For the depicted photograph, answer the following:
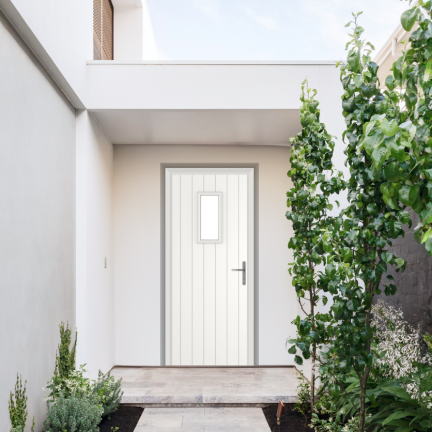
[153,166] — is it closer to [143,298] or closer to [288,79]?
[143,298]

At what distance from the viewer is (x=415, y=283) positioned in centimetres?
301

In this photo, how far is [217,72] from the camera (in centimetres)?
319

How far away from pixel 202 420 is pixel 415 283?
1.77 meters

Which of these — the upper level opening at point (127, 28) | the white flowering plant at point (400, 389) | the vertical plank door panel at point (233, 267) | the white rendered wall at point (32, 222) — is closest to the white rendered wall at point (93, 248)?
the white rendered wall at point (32, 222)

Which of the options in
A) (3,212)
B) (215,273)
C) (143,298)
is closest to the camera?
(3,212)

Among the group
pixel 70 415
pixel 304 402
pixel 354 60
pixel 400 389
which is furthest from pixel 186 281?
pixel 354 60

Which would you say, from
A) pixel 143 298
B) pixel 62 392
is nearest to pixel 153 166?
pixel 143 298

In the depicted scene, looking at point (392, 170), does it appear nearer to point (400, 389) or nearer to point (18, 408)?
point (400, 389)

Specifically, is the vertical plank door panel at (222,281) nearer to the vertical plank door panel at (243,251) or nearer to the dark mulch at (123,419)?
the vertical plank door panel at (243,251)

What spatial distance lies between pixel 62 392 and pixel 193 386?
131cm

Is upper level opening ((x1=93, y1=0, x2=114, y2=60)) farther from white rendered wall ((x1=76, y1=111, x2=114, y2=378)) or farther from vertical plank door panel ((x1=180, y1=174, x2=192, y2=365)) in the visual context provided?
vertical plank door panel ((x1=180, y1=174, x2=192, y2=365))

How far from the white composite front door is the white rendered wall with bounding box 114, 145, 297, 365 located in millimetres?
407

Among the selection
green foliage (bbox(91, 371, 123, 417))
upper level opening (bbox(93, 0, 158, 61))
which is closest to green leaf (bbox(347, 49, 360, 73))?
green foliage (bbox(91, 371, 123, 417))

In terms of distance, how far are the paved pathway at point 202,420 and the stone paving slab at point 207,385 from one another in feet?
0.28
